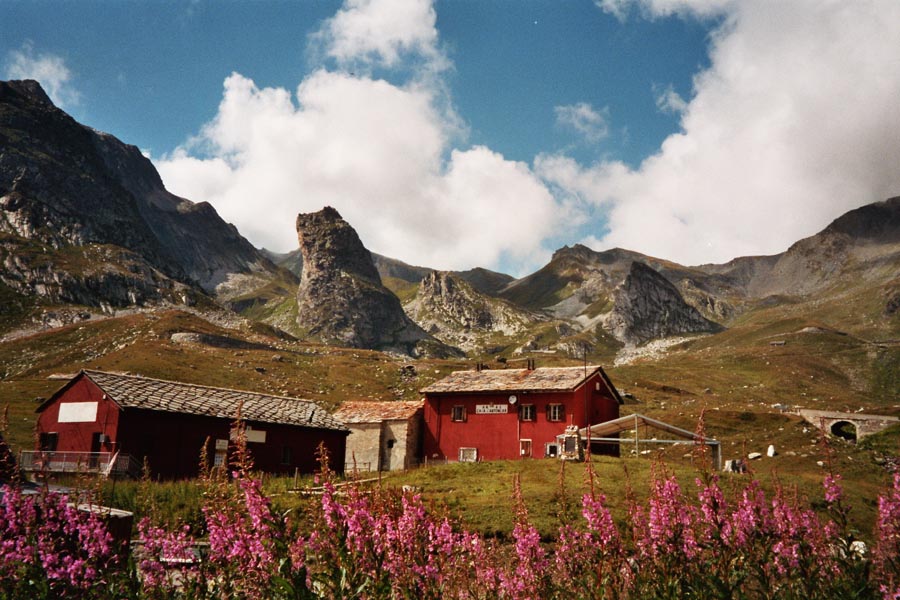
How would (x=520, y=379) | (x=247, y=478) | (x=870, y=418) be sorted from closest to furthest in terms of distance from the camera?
(x=247, y=478) < (x=520, y=379) < (x=870, y=418)

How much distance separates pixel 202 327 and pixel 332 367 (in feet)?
161

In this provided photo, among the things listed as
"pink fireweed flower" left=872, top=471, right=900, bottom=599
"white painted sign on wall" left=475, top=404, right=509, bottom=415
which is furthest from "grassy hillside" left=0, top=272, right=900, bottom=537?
"white painted sign on wall" left=475, top=404, right=509, bottom=415

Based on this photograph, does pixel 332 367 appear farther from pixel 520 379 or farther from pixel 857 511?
pixel 857 511

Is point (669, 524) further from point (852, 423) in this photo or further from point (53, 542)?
point (852, 423)

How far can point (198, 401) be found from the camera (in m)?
40.1

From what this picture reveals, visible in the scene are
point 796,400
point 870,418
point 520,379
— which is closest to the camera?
point 520,379

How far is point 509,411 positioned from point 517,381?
2642 mm

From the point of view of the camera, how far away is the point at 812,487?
1177 inches

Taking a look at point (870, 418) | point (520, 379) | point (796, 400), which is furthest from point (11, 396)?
point (796, 400)

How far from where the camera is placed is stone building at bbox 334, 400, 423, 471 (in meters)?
52.4

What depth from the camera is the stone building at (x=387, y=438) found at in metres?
52.4

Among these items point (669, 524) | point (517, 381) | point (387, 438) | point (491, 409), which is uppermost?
point (517, 381)

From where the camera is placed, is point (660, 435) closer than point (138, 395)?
No

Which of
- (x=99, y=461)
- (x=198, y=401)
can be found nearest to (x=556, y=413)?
(x=198, y=401)
